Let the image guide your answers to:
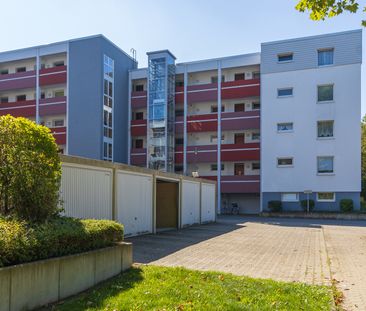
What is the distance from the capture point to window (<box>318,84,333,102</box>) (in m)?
38.8

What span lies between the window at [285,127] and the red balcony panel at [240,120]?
2.17m

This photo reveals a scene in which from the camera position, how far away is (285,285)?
26.0 feet

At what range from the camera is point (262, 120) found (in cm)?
4062

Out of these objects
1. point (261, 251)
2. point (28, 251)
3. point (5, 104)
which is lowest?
point (261, 251)

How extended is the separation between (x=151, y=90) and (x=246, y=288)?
38.4 metres

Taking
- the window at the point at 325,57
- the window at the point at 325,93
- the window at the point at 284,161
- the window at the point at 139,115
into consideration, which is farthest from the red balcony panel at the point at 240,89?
the window at the point at 139,115

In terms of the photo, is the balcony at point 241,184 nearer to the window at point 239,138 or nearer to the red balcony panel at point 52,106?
the window at point 239,138

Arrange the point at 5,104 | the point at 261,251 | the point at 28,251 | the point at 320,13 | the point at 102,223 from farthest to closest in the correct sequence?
the point at 5,104
the point at 261,251
the point at 102,223
the point at 320,13
the point at 28,251

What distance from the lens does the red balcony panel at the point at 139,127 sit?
45797mm

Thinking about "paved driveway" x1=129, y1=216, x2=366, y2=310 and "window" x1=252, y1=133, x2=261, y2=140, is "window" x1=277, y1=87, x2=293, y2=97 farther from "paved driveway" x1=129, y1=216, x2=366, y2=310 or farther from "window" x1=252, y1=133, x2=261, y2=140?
"paved driveway" x1=129, y1=216, x2=366, y2=310

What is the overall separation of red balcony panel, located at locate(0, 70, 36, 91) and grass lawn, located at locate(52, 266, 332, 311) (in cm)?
4145

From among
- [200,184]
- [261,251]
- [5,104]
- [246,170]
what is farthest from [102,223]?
[5,104]

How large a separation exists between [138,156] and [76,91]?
366 inches

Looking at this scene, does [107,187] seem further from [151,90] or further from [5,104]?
[5,104]
